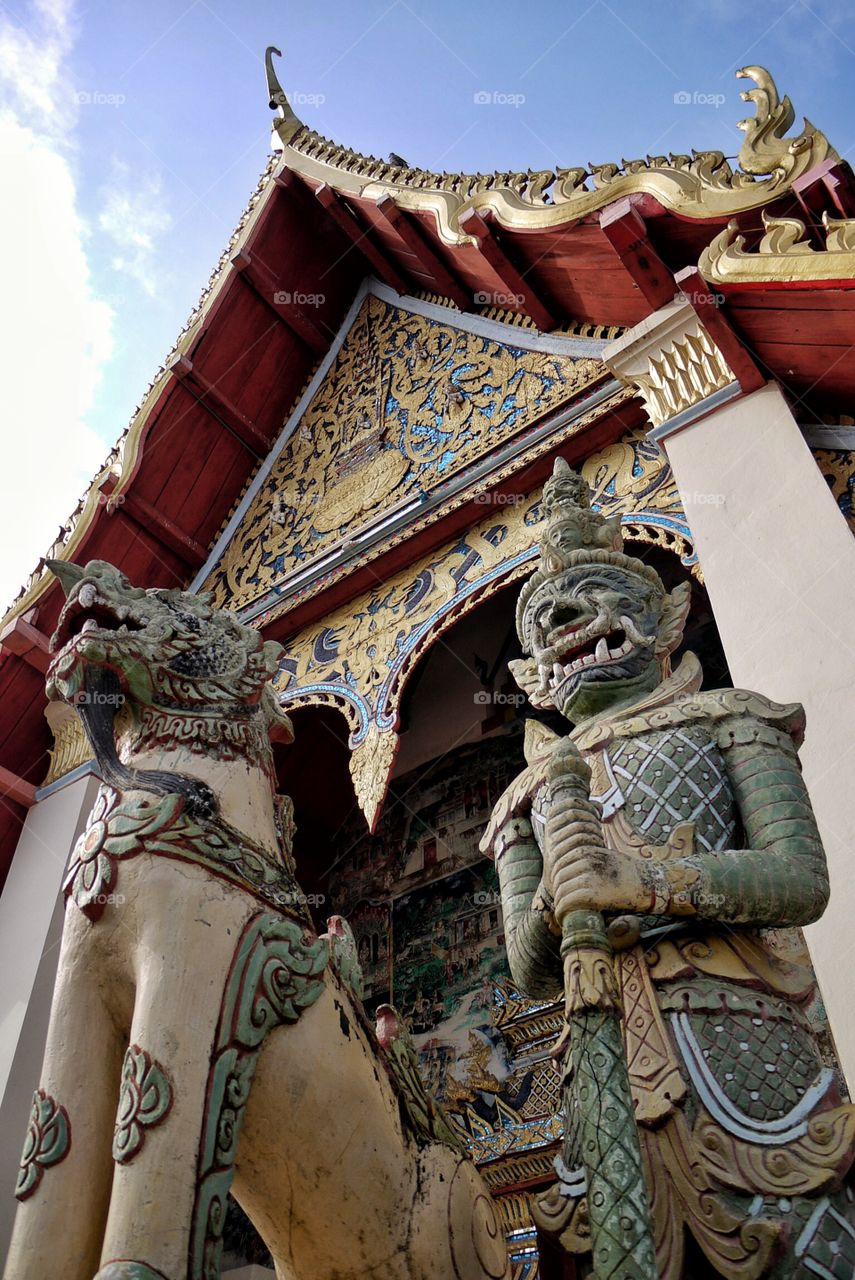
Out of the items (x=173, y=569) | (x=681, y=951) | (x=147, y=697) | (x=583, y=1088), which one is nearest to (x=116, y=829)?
(x=147, y=697)

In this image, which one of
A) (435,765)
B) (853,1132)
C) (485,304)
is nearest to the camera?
(853,1132)

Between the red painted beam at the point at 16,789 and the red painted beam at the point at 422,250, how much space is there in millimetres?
2523

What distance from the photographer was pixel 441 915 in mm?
4387

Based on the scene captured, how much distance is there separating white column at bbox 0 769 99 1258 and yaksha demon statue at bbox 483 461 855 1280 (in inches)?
88.0

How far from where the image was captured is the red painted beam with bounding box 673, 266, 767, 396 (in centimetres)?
299

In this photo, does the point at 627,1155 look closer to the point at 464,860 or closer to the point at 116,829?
the point at 116,829

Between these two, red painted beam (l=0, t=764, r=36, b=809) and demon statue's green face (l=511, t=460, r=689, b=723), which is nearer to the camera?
demon statue's green face (l=511, t=460, r=689, b=723)

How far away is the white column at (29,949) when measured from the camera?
335cm

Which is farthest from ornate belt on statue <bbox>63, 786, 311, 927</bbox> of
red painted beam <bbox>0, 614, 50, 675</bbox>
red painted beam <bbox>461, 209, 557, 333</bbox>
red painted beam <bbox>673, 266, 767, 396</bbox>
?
red painted beam <bbox>0, 614, 50, 675</bbox>

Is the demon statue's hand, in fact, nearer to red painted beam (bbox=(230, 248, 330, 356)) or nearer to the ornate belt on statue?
the ornate belt on statue

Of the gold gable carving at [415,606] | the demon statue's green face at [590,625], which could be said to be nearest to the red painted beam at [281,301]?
the gold gable carving at [415,606]

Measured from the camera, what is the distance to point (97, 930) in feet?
4.59

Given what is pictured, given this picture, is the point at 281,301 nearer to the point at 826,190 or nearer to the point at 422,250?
the point at 422,250

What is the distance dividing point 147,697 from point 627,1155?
0.87m
